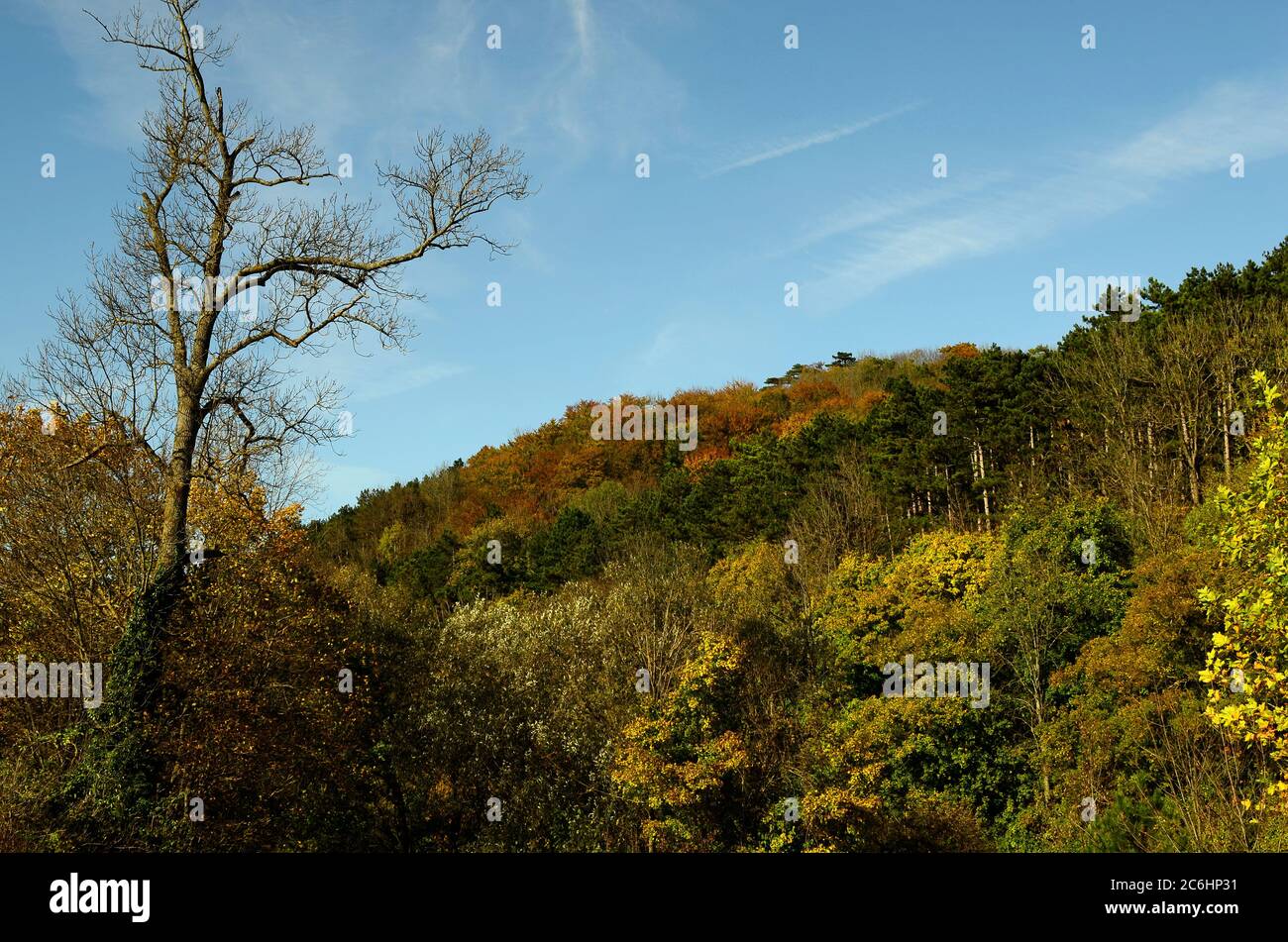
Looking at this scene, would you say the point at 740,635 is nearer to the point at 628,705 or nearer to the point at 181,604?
the point at 628,705

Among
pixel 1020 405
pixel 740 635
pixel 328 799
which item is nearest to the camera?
pixel 328 799

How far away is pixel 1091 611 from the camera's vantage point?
36.2 meters

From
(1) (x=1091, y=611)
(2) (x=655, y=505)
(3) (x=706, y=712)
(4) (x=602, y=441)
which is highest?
(4) (x=602, y=441)

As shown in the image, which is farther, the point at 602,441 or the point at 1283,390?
the point at 602,441

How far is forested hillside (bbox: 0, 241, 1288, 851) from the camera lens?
58.3 ft

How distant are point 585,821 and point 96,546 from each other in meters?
14.5

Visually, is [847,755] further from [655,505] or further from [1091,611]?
[655,505]

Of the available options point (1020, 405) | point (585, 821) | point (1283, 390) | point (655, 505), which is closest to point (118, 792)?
point (585, 821)

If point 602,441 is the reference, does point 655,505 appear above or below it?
below

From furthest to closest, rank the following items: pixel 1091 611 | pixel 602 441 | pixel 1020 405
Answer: pixel 602 441, pixel 1020 405, pixel 1091 611

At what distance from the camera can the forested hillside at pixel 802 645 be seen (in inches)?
700

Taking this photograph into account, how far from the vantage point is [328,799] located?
24.6m

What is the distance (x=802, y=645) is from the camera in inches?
1515

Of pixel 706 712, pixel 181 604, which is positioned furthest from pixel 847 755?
pixel 181 604
